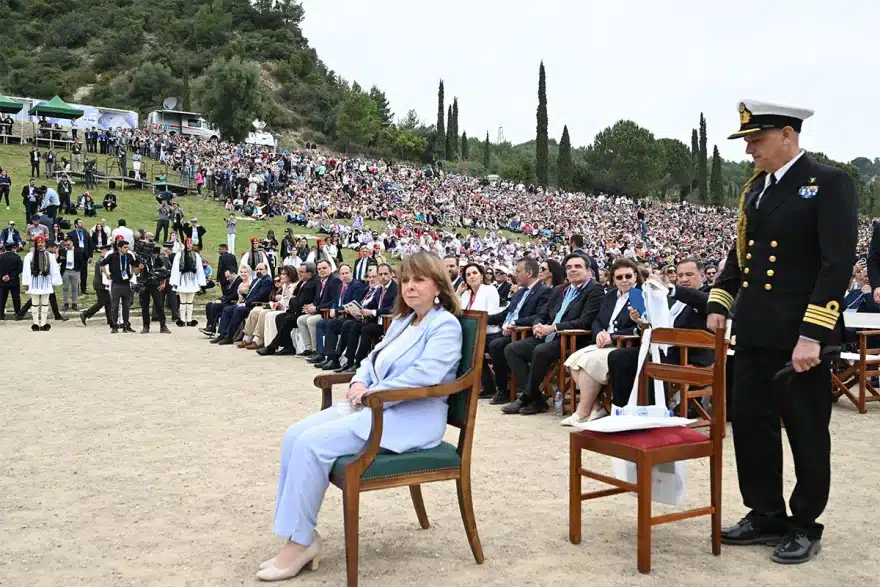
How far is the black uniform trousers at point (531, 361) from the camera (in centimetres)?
704

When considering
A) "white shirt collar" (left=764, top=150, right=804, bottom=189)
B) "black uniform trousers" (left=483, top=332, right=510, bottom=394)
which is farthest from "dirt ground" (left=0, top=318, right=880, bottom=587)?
"white shirt collar" (left=764, top=150, right=804, bottom=189)

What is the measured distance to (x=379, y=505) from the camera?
13.7ft

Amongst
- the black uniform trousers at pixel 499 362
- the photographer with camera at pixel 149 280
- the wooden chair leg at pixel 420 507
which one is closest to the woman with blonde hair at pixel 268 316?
the photographer with camera at pixel 149 280

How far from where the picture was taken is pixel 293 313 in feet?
37.8

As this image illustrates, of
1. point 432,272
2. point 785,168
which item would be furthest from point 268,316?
point 785,168

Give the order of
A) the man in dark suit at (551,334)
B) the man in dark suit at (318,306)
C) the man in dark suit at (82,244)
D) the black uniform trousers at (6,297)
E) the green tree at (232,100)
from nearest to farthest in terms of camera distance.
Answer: the man in dark suit at (551,334), the man in dark suit at (318,306), the black uniform trousers at (6,297), the man in dark suit at (82,244), the green tree at (232,100)

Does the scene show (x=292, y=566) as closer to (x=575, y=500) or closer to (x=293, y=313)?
(x=575, y=500)

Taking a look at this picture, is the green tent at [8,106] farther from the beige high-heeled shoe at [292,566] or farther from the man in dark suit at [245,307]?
the beige high-heeled shoe at [292,566]

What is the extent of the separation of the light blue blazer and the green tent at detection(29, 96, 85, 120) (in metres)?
40.3

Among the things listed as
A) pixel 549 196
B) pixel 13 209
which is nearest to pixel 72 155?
pixel 13 209

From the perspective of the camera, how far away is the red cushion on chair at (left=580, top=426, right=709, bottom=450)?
3260mm

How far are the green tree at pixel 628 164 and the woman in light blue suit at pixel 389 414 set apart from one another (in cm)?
7226

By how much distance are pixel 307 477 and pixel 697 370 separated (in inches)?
71.3

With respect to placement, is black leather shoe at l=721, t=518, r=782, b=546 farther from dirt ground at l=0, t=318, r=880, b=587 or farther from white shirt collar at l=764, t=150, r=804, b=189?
white shirt collar at l=764, t=150, r=804, b=189
